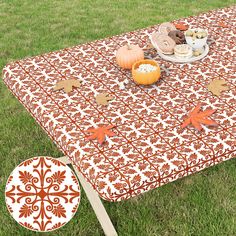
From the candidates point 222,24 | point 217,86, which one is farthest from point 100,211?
point 222,24

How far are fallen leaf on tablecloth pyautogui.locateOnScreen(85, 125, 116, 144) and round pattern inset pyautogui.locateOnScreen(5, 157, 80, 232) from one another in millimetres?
564

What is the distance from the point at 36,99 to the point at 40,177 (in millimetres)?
479

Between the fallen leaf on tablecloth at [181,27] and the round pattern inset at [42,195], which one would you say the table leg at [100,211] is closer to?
the round pattern inset at [42,195]

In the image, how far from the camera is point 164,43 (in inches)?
127

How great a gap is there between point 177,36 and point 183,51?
9.0 inches

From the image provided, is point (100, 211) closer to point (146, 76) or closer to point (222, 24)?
point (146, 76)

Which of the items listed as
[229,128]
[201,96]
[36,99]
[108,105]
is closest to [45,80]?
[36,99]

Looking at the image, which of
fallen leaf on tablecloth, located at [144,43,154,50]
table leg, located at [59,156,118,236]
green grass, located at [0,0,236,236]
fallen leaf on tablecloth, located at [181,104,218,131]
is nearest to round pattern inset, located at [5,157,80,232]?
table leg, located at [59,156,118,236]

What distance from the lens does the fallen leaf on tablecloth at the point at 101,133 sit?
257 cm

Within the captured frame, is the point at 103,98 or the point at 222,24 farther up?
the point at 103,98

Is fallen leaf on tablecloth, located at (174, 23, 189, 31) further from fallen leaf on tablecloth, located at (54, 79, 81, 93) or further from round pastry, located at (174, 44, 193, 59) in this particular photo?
fallen leaf on tablecloth, located at (54, 79, 81, 93)

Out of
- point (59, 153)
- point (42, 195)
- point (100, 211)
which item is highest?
point (42, 195)

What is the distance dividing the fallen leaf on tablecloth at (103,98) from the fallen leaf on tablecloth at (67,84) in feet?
0.60

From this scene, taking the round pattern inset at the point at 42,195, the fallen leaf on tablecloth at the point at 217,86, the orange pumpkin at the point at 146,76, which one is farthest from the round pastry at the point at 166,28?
the round pattern inset at the point at 42,195
